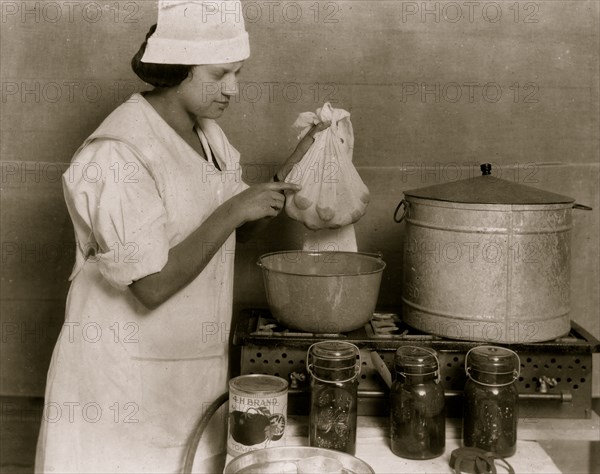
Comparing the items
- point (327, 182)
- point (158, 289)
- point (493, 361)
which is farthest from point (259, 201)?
point (493, 361)

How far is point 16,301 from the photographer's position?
2.88m

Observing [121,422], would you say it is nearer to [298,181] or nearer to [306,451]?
[306,451]

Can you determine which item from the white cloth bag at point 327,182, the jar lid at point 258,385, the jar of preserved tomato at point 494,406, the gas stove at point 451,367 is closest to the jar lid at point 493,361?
the jar of preserved tomato at point 494,406

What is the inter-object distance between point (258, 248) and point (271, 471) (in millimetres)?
1396

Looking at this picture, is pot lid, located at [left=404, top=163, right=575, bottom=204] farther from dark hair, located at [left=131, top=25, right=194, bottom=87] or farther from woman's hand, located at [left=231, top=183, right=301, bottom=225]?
dark hair, located at [left=131, top=25, right=194, bottom=87]

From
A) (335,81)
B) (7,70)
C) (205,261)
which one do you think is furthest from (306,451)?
(7,70)

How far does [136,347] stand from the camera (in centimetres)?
199

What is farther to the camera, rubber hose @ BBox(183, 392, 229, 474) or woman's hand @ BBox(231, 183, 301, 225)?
woman's hand @ BBox(231, 183, 301, 225)

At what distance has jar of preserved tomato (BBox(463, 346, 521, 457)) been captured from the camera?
1.76m

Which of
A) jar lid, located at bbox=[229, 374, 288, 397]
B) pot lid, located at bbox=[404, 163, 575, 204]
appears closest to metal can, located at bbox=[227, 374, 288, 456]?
jar lid, located at bbox=[229, 374, 288, 397]

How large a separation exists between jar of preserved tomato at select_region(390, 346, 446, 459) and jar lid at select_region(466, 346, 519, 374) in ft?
0.34

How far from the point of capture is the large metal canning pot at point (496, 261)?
200 cm

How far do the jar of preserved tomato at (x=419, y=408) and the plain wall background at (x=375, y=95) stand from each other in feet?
3.52

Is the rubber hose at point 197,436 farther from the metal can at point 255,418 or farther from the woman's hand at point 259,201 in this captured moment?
the woman's hand at point 259,201
